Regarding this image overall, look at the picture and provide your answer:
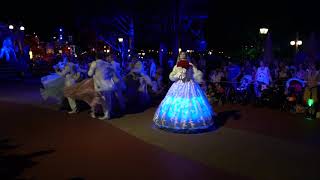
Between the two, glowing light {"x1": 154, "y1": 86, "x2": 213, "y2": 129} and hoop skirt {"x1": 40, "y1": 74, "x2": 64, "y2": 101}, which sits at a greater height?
hoop skirt {"x1": 40, "y1": 74, "x2": 64, "y2": 101}

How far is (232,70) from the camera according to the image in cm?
1294

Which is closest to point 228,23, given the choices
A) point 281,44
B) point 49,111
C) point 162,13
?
point 281,44

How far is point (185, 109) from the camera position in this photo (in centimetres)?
808

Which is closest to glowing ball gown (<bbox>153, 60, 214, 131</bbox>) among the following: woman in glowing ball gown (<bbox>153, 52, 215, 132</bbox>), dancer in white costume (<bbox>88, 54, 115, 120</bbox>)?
woman in glowing ball gown (<bbox>153, 52, 215, 132</bbox>)

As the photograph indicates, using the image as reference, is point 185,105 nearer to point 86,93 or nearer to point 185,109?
point 185,109

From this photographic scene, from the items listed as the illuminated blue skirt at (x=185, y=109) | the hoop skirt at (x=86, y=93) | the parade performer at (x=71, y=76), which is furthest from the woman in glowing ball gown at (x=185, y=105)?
the parade performer at (x=71, y=76)

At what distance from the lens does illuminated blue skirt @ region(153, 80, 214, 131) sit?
8.09 metres

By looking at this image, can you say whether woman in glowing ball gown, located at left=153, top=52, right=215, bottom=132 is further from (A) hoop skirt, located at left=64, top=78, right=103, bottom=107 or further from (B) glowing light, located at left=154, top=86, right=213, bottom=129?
(A) hoop skirt, located at left=64, top=78, right=103, bottom=107

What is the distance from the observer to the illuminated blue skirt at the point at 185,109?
319 inches

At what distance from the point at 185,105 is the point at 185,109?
0.09 meters

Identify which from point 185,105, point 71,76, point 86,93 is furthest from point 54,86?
point 185,105

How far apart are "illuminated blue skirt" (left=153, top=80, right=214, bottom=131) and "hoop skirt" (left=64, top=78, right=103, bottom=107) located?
2.28m

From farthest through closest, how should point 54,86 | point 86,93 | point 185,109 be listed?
point 54,86, point 86,93, point 185,109

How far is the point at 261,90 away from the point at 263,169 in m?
6.18
